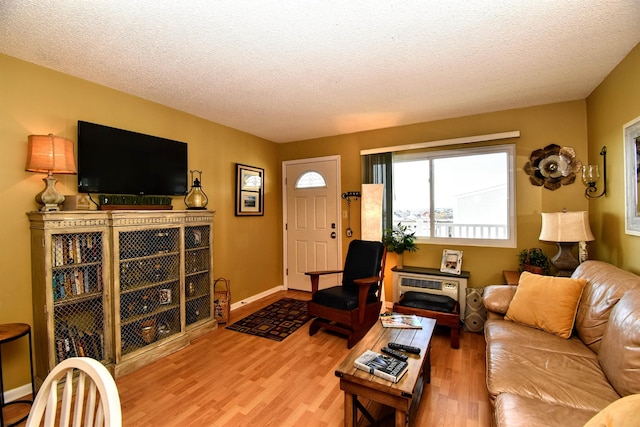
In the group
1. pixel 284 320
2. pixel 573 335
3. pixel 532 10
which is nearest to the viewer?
pixel 532 10

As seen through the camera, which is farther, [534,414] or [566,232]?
[566,232]

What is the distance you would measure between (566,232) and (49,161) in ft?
13.7

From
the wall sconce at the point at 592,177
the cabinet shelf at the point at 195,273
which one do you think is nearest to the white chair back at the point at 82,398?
the cabinet shelf at the point at 195,273

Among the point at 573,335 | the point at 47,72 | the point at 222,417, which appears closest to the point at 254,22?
the point at 47,72

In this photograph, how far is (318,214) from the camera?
463 centimetres

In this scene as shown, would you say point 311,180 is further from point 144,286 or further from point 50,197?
point 50,197

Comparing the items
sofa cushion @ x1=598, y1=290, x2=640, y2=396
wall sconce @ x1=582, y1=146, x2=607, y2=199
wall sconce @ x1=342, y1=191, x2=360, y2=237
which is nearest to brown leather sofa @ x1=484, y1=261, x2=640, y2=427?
sofa cushion @ x1=598, y1=290, x2=640, y2=396

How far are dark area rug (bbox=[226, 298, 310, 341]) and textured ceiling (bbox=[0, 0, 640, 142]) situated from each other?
2.48m

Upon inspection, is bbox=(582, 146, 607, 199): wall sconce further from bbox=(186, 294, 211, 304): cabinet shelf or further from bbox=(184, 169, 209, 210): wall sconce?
bbox=(186, 294, 211, 304): cabinet shelf

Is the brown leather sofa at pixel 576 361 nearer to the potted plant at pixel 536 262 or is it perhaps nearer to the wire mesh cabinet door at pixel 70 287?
the potted plant at pixel 536 262

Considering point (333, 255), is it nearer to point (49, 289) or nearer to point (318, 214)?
point (318, 214)

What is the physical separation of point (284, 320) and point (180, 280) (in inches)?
51.2

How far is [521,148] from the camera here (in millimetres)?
3326

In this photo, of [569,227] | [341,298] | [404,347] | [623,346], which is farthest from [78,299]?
[569,227]
